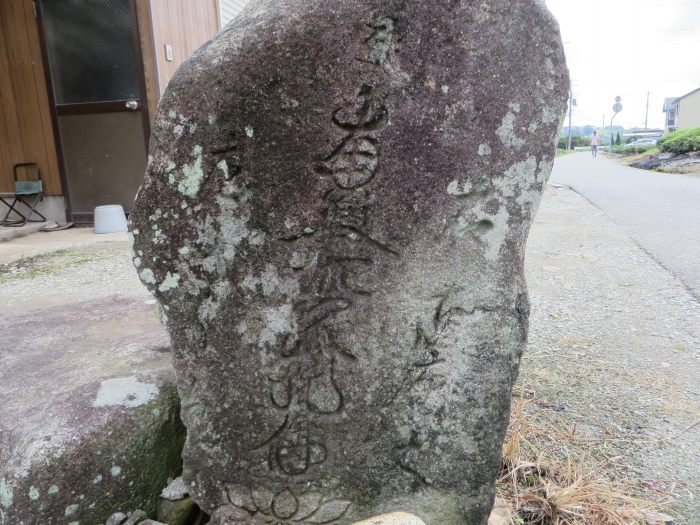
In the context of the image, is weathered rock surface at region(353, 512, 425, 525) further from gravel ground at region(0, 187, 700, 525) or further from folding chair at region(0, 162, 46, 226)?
folding chair at region(0, 162, 46, 226)

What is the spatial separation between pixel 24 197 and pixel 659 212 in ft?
27.5

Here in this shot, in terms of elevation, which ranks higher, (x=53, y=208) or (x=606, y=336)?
(x=53, y=208)

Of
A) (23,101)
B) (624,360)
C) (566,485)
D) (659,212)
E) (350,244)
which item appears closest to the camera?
(350,244)

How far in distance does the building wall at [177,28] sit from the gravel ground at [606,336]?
199 cm

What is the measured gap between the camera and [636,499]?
188cm

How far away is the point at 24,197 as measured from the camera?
20.9ft

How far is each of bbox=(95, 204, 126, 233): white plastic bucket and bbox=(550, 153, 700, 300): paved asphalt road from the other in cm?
545

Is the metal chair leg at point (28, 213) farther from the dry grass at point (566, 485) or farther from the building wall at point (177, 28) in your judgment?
the dry grass at point (566, 485)

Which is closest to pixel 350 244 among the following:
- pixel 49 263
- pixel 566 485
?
pixel 566 485

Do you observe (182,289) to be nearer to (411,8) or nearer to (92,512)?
(92,512)

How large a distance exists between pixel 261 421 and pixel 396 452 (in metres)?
0.42

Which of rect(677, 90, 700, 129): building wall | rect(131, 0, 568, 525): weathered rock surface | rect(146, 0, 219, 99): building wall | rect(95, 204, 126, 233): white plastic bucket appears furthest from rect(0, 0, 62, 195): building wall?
rect(677, 90, 700, 129): building wall

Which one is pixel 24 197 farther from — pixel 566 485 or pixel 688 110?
pixel 688 110

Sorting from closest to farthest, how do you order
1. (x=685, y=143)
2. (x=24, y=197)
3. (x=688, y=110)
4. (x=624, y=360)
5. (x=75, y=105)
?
1. (x=624, y=360)
2. (x=75, y=105)
3. (x=24, y=197)
4. (x=685, y=143)
5. (x=688, y=110)
